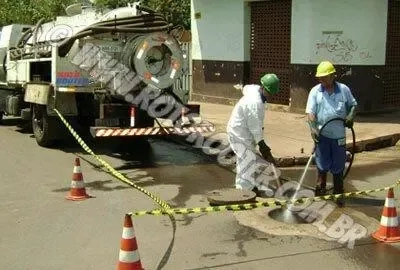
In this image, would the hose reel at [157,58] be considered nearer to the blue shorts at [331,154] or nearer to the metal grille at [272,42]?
the blue shorts at [331,154]

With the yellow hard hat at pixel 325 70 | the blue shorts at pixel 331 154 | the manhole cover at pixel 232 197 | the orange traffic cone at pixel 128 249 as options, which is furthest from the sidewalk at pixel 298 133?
the orange traffic cone at pixel 128 249

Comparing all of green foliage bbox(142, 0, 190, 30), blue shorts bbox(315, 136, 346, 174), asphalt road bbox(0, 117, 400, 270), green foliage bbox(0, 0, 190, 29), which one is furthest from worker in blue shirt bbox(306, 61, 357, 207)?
green foliage bbox(0, 0, 190, 29)

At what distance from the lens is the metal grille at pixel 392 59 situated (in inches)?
560

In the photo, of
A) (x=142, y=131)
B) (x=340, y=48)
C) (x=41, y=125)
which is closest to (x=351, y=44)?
(x=340, y=48)

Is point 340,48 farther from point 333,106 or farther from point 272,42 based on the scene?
point 333,106

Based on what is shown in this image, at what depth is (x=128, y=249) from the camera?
13.6ft

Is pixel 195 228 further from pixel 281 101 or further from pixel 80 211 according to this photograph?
pixel 281 101

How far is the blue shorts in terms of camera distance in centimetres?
670

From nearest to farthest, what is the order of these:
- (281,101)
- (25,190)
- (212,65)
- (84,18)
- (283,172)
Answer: (25,190) < (283,172) < (84,18) < (281,101) < (212,65)

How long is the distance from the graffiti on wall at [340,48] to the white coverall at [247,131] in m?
7.52

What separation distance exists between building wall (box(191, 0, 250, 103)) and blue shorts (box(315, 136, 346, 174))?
9683 millimetres

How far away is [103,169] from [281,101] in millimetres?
7787

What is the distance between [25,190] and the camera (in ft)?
24.5

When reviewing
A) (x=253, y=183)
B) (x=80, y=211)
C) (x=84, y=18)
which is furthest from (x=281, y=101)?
(x=80, y=211)
